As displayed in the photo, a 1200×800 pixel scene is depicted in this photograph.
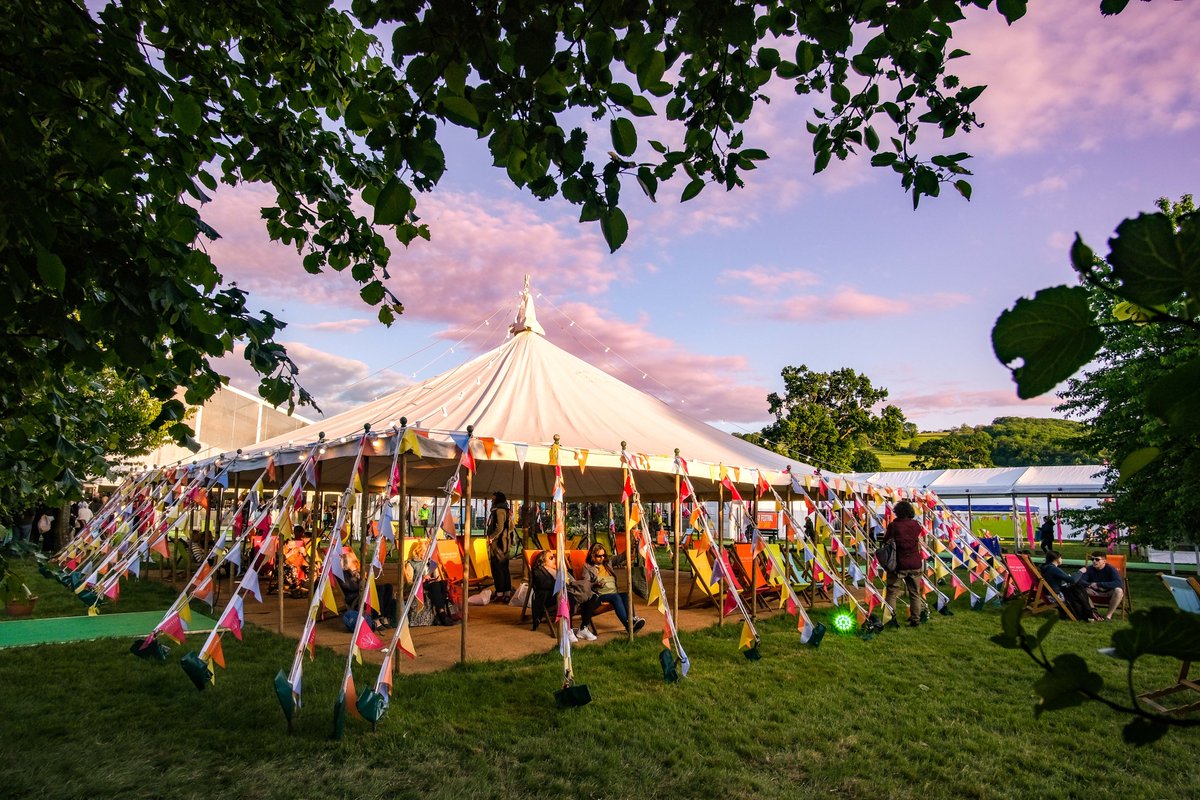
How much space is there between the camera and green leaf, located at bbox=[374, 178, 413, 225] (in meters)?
1.50

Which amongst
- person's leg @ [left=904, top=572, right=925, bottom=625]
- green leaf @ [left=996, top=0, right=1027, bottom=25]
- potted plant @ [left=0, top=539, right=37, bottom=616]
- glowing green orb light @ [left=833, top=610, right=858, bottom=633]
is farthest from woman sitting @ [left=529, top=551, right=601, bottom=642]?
green leaf @ [left=996, top=0, right=1027, bottom=25]

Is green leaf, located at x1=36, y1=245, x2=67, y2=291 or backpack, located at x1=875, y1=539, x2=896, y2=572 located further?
backpack, located at x1=875, y1=539, x2=896, y2=572

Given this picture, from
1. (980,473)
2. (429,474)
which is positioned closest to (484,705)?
(429,474)

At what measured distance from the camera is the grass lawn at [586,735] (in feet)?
12.5

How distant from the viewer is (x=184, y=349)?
267cm

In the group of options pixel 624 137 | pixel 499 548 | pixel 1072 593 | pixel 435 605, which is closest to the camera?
pixel 624 137

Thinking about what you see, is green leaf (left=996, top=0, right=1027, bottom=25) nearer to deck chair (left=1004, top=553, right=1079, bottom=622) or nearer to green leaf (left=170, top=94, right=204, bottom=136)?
green leaf (left=170, top=94, right=204, bottom=136)

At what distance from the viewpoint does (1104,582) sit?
965cm

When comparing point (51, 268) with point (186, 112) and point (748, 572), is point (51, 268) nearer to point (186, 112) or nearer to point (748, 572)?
point (186, 112)

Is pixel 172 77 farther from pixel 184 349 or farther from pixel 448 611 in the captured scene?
pixel 448 611

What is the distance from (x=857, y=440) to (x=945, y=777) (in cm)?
2669

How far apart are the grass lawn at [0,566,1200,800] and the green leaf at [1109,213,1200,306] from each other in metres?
3.91

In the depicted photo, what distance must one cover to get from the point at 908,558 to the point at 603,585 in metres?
3.80

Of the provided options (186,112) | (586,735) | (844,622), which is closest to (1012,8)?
(186,112)
